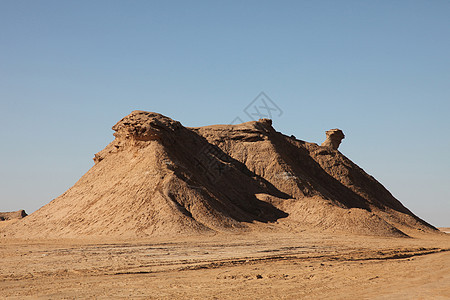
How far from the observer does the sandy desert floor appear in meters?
13.2

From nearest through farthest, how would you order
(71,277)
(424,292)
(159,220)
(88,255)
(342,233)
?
1. (424,292)
2. (71,277)
3. (88,255)
4. (159,220)
5. (342,233)

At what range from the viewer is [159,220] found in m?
32.9

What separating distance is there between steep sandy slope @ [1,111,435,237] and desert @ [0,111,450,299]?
0.45 ft

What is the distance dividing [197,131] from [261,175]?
8.80 metres

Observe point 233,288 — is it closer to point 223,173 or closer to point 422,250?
point 422,250

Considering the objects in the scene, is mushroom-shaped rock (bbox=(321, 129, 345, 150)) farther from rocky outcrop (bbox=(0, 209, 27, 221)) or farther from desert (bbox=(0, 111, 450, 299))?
rocky outcrop (bbox=(0, 209, 27, 221))

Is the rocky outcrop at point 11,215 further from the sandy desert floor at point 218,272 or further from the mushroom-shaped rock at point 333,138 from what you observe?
the sandy desert floor at point 218,272

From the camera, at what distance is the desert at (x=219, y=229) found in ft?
47.7

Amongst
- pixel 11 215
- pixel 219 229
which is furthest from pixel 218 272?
pixel 11 215

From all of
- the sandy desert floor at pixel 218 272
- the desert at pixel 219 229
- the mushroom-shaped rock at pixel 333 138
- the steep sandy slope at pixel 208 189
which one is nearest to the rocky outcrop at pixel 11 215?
the desert at pixel 219 229

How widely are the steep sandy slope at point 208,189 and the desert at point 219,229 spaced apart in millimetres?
137

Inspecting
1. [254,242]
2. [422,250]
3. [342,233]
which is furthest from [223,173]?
[422,250]

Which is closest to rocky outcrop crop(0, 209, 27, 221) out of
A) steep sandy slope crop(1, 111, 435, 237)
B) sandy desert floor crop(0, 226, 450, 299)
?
steep sandy slope crop(1, 111, 435, 237)

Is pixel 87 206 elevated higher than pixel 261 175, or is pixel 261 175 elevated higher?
pixel 261 175
